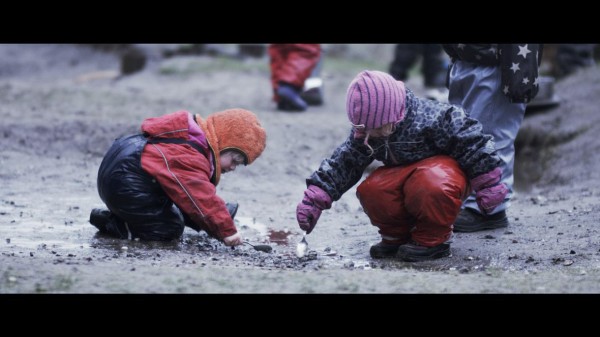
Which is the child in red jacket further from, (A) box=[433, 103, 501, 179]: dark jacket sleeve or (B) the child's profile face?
(A) box=[433, 103, 501, 179]: dark jacket sleeve

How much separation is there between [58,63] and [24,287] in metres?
12.1

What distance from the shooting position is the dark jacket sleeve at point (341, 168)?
13.6ft

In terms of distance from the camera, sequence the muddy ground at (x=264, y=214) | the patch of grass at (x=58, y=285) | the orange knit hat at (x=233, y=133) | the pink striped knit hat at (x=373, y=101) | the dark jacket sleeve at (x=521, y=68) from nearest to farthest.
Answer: the patch of grass at (x=58, y=285) < the muddy ground at (x=264, y=214) < the pink striped knit hat at (x=373, y=101) < the orange knit hat at (x=233, y=133) < the dark jacket sleeve at (x=521, y=68)

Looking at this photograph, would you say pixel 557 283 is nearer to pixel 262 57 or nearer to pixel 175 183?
pixel 175 183


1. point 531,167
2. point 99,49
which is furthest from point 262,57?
point 531,167

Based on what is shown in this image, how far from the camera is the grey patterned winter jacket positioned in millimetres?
4039

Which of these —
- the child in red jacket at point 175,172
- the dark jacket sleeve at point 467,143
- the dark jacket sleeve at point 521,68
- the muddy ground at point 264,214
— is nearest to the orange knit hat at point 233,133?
the child in red jacket at point 175,172

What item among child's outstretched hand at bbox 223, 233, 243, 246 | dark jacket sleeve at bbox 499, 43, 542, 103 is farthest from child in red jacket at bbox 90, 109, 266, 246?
dark jacket sleeve at bbox 499, 43, 542, 103

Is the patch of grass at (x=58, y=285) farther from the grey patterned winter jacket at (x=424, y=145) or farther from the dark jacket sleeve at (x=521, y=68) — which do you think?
the dark jacket sleeve at (x=521, y=68)

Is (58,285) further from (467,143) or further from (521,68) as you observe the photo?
(521,68)

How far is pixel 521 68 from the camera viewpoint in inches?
183

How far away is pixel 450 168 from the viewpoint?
13.2ft

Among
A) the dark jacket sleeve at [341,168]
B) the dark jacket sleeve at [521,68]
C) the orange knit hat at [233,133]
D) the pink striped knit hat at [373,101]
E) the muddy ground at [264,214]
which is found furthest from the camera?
the dark jacket sleeve at [521,68]

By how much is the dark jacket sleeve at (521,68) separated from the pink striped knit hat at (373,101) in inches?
38.3
